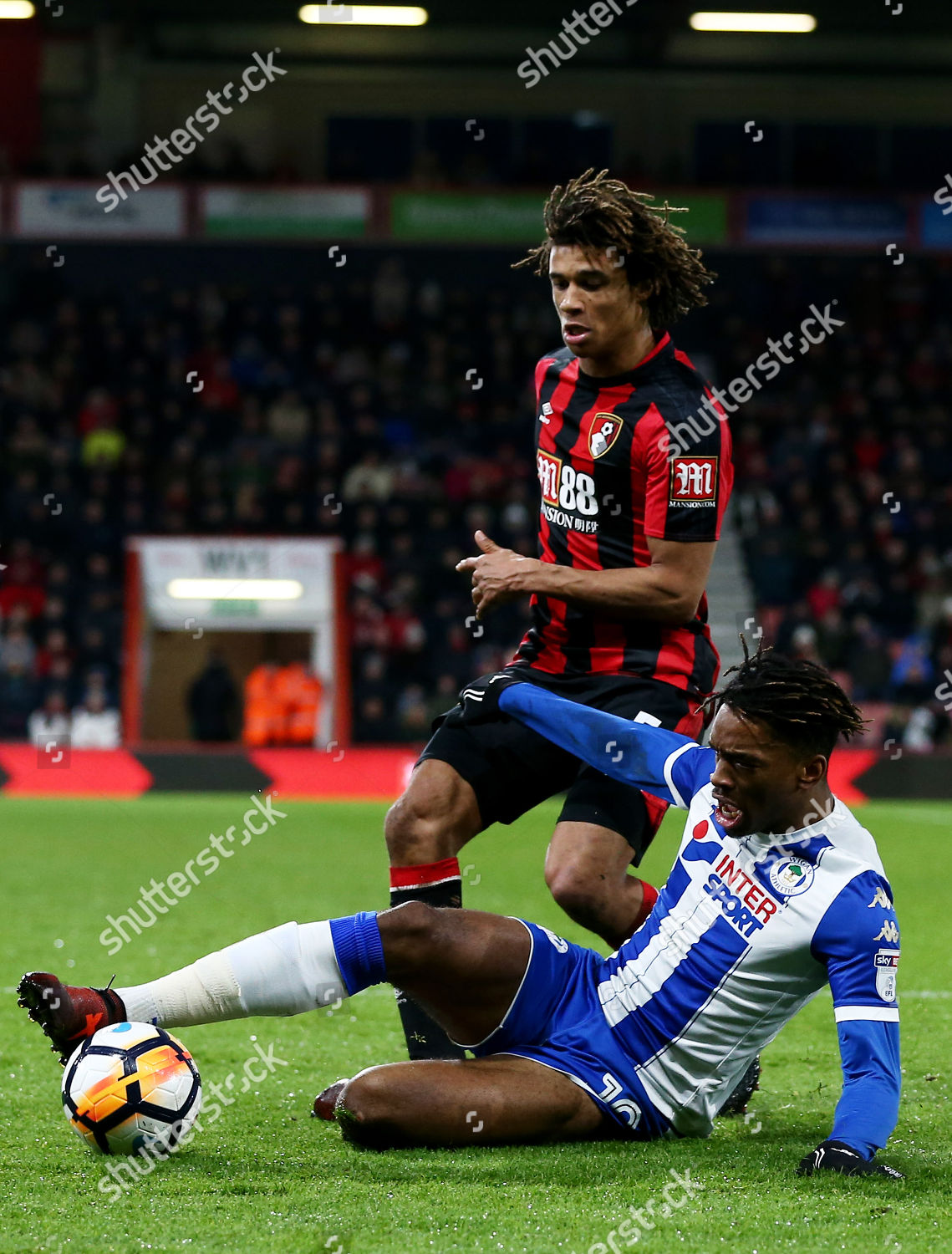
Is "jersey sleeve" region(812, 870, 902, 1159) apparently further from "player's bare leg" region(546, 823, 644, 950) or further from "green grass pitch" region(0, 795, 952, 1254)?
"player's bare leg" region(546, 823, 644, 950)

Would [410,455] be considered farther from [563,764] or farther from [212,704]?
[563,764]

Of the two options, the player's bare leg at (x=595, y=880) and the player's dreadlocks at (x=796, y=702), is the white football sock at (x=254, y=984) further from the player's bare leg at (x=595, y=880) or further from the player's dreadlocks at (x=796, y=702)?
the player's dreadlocks at (x=796, y=702)

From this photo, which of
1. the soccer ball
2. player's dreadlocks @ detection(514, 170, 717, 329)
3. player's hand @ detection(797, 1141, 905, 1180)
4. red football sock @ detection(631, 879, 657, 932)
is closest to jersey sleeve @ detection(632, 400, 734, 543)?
player's dreadlocks @ detection(514, 170, 717, 329)

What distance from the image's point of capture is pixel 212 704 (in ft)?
51.4

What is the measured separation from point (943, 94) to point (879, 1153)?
22.1 m

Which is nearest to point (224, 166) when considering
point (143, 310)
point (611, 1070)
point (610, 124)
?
point (143, 310)

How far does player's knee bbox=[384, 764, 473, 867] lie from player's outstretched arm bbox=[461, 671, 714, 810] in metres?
0.27

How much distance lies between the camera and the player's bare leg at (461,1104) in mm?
3426

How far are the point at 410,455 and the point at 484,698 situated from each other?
15.1m

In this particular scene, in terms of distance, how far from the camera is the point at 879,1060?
10.5ft

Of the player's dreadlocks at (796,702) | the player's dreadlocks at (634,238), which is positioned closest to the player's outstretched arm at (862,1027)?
the player's dreadlocks at (796,702)

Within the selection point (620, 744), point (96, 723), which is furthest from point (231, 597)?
point (620, 744)

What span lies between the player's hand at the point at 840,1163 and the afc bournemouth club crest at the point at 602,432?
179 cm

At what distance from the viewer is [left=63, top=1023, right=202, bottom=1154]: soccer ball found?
3391 millimetres
